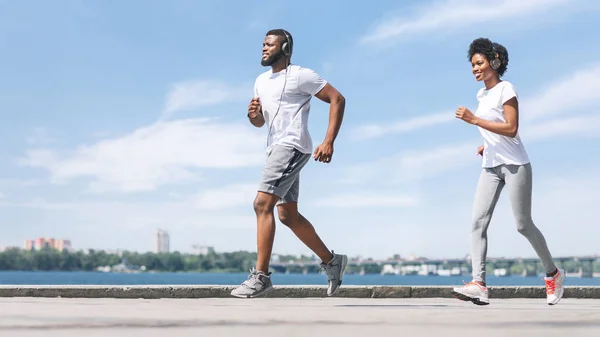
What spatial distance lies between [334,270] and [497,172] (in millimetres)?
1624

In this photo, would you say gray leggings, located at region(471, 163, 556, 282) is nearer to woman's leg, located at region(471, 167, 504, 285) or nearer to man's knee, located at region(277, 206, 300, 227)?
woman's leg, located at region(471, 167, 504, 285)

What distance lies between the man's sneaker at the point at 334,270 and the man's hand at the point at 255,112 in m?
1.32

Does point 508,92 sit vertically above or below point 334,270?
above

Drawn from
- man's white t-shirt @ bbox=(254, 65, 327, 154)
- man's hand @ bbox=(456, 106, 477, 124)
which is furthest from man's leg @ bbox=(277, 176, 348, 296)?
man's hand @ bbox=(456, 106, 477, 124)

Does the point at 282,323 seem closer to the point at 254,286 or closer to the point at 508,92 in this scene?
the point at 254,286

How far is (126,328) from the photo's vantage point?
4.38 m

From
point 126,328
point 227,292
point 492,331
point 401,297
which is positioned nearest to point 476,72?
point 401,297

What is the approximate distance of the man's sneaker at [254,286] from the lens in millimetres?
6930

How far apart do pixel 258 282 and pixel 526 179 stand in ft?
7.86

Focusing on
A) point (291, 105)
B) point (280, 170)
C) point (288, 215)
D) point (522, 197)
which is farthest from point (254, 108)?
point (522, 197)

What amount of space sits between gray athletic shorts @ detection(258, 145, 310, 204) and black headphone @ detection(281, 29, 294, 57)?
0.87m

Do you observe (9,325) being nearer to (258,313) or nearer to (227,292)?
(258,313)

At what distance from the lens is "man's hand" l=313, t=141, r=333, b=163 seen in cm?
693

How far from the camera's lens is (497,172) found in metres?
7.41
